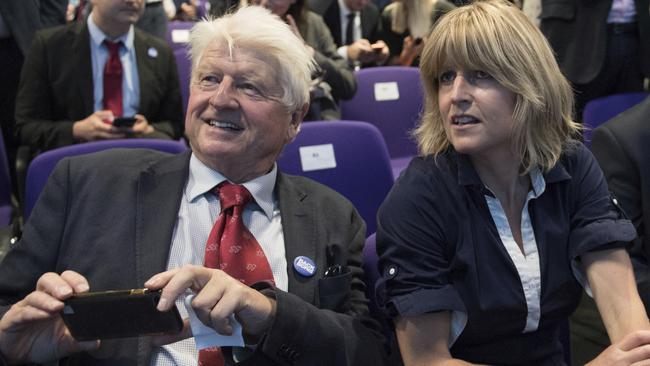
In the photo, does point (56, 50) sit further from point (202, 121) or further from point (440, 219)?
point (440, 219)

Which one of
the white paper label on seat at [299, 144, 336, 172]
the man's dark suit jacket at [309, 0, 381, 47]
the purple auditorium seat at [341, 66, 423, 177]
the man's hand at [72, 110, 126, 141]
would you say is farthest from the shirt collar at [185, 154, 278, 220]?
the man's dark suit jacket at [309, 0, 381, 47]

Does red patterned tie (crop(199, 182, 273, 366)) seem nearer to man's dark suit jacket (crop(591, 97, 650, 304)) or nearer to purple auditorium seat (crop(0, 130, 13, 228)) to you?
man's dark suit jacket (crop(591, 97, 650, 304))

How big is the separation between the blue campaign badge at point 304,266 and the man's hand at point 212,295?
0.76ft

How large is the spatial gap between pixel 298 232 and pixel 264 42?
1.49 feet

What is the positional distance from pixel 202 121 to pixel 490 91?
669 mm

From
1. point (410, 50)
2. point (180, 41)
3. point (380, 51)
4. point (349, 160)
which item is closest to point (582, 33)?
point (410, 50)

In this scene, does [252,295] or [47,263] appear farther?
[47,263]

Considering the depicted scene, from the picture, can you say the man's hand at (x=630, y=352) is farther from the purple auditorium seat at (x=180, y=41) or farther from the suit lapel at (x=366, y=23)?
the suit lapel at (x=366, y=23)

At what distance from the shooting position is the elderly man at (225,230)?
1.81 metres

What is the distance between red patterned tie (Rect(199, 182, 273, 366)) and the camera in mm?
1947

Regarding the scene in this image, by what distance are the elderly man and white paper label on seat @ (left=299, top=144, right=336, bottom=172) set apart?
0.70 metres

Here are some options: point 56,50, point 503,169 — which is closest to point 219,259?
point 503,169

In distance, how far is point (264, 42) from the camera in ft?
6.87

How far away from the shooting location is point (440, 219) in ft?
6.32
